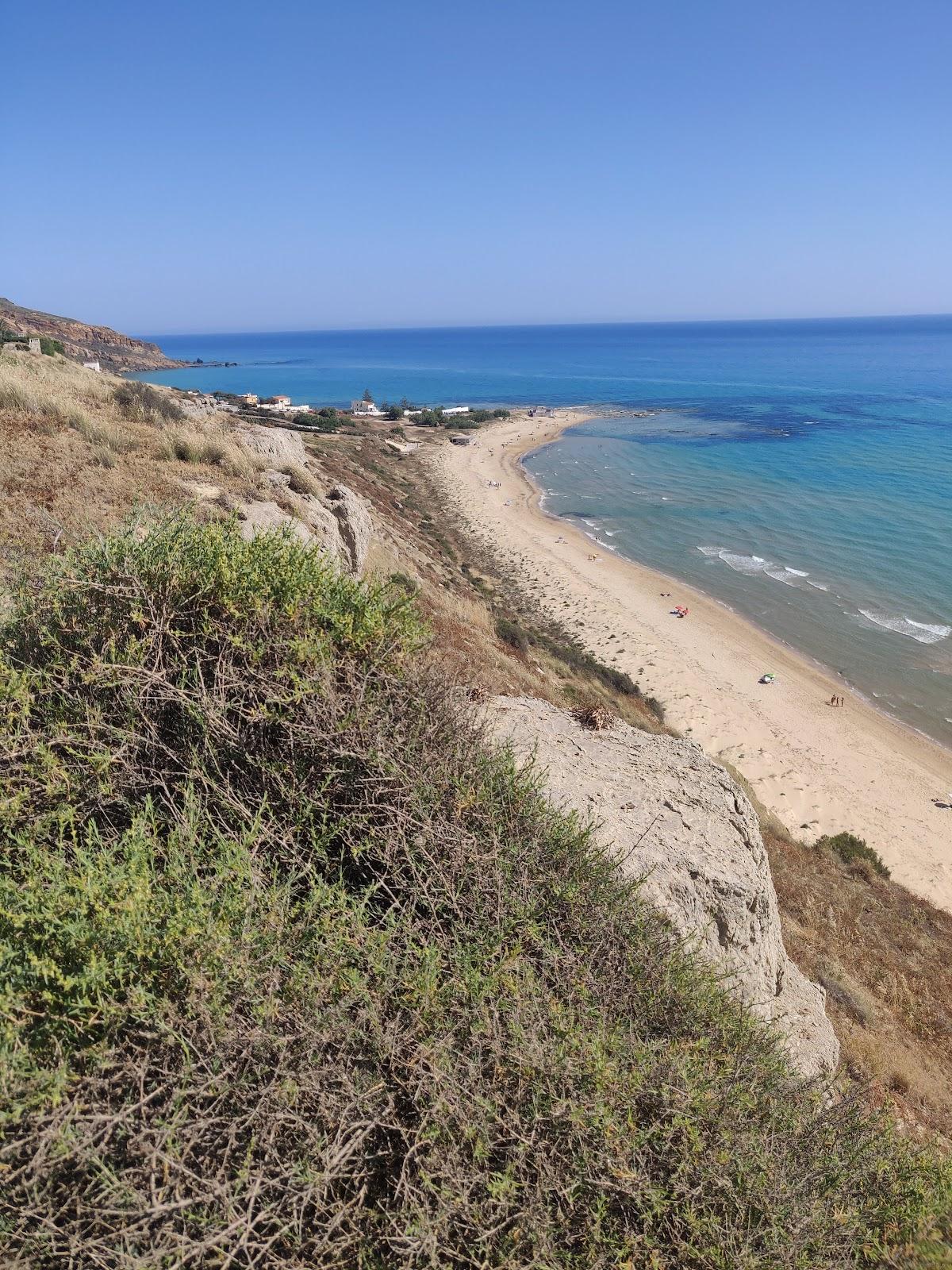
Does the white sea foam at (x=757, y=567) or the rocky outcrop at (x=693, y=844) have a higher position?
the rocky outcrop at (x=693, y=844)

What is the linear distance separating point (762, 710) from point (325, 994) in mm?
22564

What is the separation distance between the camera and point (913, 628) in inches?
1122

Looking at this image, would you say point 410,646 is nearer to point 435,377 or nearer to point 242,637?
point 242,637

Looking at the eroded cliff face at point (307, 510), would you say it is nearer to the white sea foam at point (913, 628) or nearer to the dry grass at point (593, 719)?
the dry grass at point (593, 719)

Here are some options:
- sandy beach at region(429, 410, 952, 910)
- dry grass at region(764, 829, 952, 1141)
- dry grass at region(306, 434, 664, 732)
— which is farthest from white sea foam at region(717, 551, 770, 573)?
dry grass at region(764, 829, 952, 1141)

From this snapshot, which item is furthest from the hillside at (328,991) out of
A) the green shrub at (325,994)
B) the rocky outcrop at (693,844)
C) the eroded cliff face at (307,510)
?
the eroded cliff face at (307,510)

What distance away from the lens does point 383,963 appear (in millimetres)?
3229

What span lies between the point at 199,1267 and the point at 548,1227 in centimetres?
140

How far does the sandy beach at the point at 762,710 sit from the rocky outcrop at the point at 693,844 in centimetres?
992

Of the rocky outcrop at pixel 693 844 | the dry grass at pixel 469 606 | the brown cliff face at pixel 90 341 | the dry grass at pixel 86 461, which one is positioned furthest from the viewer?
the brown cliff face at pixel 90 341

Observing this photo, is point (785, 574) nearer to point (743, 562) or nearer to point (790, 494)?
point (743, 562)

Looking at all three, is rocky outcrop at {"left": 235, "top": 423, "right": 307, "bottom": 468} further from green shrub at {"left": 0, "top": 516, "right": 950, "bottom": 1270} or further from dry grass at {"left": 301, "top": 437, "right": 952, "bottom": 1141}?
green shrub at {"left": 0, "top": 516, "right": 950, "bottom": 1270}

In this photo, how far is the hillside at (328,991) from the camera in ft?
8.50

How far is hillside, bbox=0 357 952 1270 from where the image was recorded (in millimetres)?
2590
